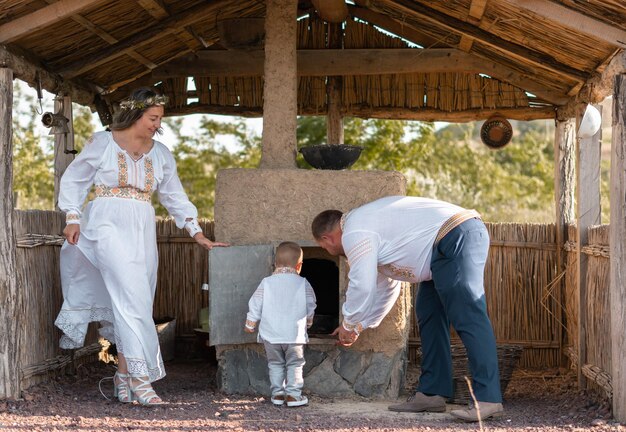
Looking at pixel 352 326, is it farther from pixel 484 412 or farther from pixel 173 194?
pixel 173 194

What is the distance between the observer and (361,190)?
6332mm

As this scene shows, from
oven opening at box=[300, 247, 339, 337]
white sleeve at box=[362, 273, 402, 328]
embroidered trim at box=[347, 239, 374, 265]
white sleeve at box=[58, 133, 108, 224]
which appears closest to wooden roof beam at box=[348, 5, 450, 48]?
oven opening at box=[300, 247, 339, 337]

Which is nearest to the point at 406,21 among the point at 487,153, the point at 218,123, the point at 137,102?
the point at 137,102

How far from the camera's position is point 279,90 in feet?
21.8

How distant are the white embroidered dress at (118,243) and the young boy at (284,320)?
71cm

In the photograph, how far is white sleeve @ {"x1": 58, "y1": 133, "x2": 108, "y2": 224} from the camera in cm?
573

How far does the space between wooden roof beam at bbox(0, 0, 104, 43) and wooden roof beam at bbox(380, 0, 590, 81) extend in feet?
9.46

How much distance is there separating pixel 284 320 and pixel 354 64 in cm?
368

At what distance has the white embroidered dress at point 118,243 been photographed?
565cm

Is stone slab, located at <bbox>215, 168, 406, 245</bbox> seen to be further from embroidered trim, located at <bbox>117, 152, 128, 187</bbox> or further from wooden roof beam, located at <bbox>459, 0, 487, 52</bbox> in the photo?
wooden roof beam, located at <bbox>459, 0, 487, 52</bbox>

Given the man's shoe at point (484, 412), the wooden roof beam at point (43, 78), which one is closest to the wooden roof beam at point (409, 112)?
the wooden roof beam at point (43, 78)

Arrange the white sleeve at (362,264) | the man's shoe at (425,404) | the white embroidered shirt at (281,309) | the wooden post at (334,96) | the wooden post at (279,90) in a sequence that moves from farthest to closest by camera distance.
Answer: the wooden post at (334,96)
the wooden post at (279,90)
the white embroidered shirt at (281,309)
the man's shoe at (425,404)
the white sleeve at (362,264)

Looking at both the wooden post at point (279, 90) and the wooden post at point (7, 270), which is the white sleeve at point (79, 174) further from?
Answer: the wooden post at point (279, 90)

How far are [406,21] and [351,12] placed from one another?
1111 mm
